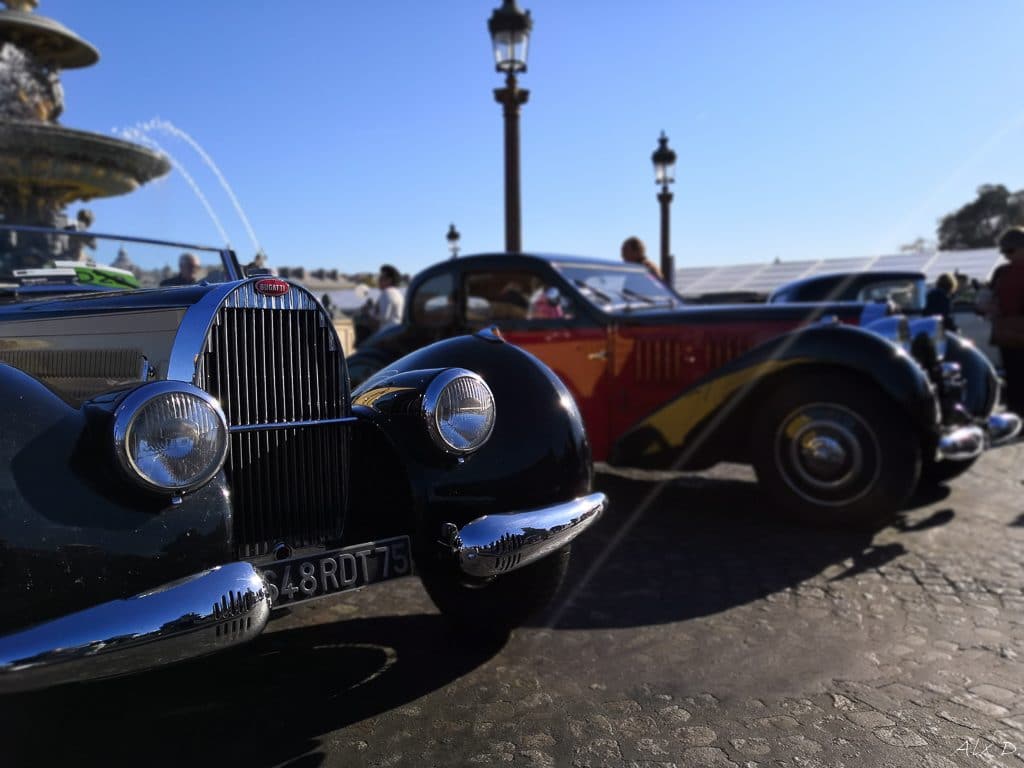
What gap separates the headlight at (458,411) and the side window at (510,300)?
281 cm

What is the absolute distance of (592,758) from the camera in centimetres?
206

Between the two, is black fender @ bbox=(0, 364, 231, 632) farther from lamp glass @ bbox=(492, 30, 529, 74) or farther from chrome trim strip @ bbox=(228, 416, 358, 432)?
lamp glass @ bbox=(492, 30, 529, 74)

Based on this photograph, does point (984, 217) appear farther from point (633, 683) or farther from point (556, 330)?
point (633, 683)

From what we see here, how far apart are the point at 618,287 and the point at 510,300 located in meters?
0.79

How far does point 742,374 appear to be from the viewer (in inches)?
177

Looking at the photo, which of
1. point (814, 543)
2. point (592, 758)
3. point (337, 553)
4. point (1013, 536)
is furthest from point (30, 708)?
point (1013, 536)

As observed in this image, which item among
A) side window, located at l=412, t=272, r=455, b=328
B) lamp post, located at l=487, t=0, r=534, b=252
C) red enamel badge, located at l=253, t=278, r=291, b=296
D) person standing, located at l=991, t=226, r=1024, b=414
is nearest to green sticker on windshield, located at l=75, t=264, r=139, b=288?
red enamel badge, located at l=253, t=278, r=291, b=296

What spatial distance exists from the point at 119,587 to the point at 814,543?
334 centimetres

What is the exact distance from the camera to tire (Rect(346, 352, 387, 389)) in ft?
19.7

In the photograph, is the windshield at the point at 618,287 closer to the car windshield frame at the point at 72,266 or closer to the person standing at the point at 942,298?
the car windshield frame at the point at 72,266

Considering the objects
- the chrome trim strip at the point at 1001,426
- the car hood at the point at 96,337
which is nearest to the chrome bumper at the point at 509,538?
the car hood at the point at 96,337

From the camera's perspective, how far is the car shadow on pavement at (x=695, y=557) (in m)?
3.18

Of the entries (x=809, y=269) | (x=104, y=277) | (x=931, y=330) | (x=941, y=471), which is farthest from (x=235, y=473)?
(x=809, y=269)

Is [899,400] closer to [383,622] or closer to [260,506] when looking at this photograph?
[383,622]
